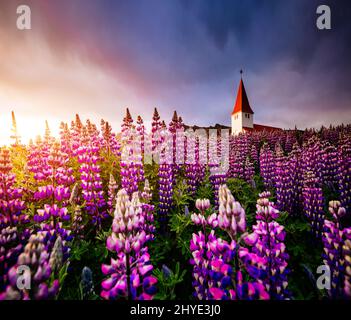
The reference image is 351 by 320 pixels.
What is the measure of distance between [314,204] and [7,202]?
5.12m

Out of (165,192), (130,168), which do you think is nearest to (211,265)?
(165,192)

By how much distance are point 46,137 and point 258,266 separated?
6160 millimetres

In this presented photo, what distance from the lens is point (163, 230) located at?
11.7 ft

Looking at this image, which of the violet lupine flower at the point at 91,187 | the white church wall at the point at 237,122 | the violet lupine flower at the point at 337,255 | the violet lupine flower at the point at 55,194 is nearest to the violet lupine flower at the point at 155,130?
the violet lupine flower at the point at 91,187

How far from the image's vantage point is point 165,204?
377 cm

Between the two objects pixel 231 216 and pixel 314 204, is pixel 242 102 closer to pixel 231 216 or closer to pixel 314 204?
pixel 314 204

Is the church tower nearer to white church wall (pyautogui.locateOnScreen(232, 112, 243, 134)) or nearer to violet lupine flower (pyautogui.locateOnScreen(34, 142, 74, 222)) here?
white church wall (pyautogui.locateOnScreen(232, 112, 243, 134))

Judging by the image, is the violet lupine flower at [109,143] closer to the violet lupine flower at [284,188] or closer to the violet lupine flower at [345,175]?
the violet lupine flower at [284,188]

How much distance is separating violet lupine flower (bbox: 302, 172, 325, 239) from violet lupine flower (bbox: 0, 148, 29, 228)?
4.68 m

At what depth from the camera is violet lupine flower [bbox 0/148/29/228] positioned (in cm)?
240

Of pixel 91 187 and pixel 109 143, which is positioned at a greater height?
pixel 109 143
